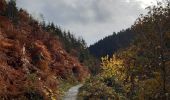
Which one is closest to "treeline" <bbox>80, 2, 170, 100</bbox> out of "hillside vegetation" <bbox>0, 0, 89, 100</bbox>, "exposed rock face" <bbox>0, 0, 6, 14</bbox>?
"hillside vegetation" <bbox>0, 0, 89, 100</bbox>

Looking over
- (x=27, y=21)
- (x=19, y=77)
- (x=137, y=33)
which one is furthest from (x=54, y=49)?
(x=137, y=33)

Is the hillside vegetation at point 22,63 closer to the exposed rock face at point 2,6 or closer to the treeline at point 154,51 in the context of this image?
the exposed rock face at point 2,6

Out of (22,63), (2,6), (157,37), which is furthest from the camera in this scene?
(2,6)

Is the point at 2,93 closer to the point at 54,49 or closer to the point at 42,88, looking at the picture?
the point at 42,88

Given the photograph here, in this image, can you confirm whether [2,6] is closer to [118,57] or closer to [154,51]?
[118,57]

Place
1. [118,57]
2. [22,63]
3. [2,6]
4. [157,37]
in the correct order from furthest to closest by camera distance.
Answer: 1. [2,6]
2. [22,63]
3. [118,57]
4. [157,37]

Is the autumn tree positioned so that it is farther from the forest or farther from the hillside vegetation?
the hillside vegetation

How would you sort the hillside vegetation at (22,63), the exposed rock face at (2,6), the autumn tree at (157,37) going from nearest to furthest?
the autumn tree at (157,37) → the hillside vegetation at (22,63) → the exposed rock face at (2,6)

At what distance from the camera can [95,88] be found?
51.2m

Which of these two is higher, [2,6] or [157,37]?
[2,6]

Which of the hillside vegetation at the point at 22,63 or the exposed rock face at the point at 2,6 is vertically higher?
the exposed rock face at the point at 2,6

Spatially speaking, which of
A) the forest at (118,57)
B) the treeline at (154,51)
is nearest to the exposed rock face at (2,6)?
the forest at (118,57)

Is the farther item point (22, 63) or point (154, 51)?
point (22, 63)

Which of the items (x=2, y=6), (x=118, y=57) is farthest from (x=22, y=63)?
(x=2, y=6)
